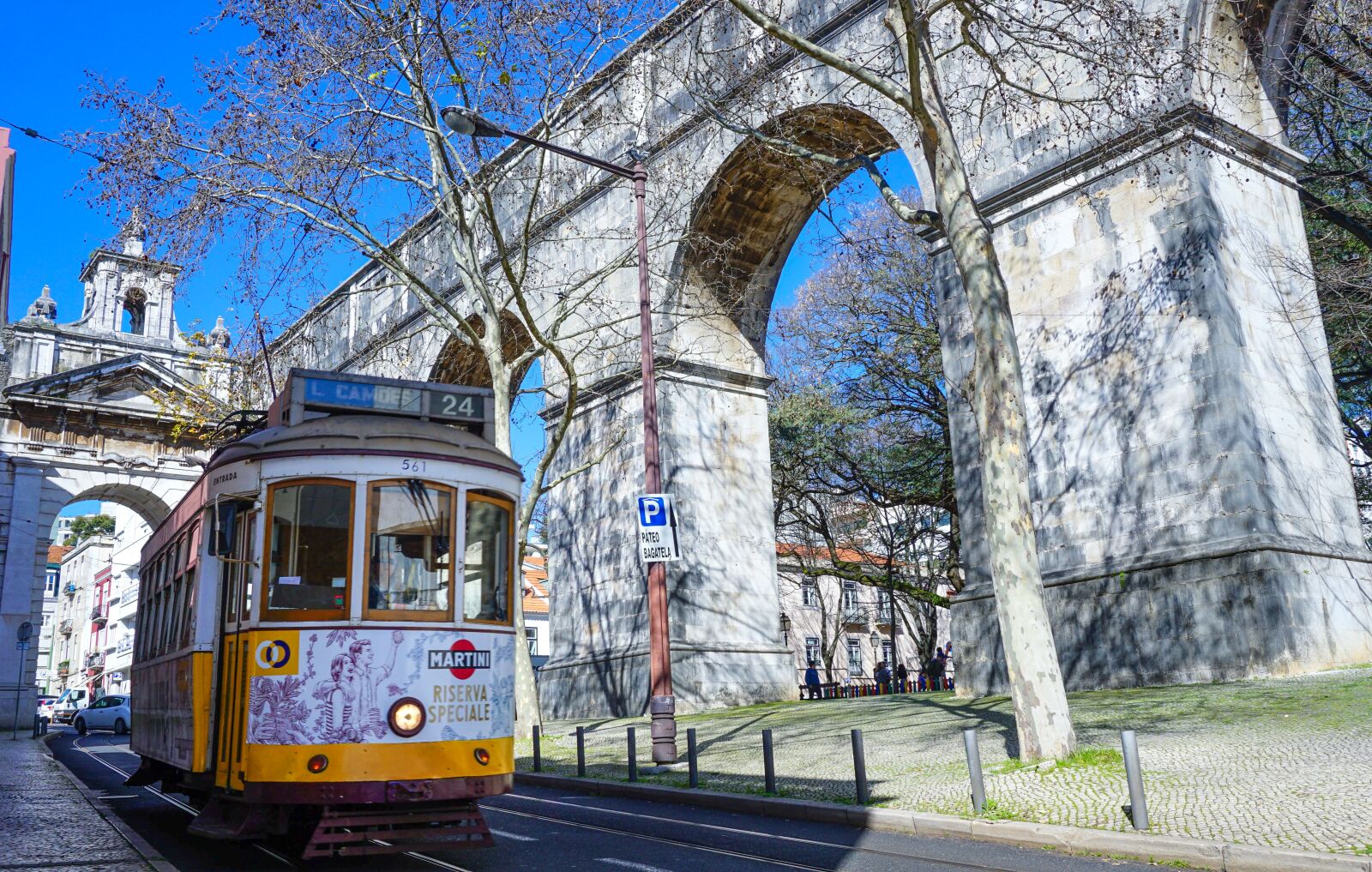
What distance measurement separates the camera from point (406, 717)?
6531mm

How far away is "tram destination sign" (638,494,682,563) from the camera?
41.3 ft

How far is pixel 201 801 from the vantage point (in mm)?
10969

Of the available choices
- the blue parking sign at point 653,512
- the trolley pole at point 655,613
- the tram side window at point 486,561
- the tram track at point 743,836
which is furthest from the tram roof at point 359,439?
the trolley pole at point 655,613

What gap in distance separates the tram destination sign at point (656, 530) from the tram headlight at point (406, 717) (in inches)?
239

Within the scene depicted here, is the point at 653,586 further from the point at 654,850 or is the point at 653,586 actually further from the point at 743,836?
the point at 654,850

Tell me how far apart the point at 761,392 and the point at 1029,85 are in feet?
30.0

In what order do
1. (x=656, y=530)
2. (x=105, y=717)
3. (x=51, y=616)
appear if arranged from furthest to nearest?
(x=51, y=616) → (x=105, y=717) → (x=656, y=530)

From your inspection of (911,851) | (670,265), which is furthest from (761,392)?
(911,851)

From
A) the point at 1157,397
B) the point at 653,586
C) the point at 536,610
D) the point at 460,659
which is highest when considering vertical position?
the point at 536,610

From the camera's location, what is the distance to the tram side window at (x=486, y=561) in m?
7.02

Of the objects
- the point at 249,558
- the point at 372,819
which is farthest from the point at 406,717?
the point at 249,558

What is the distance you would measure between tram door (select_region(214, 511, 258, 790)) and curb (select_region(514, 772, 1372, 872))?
4454mm

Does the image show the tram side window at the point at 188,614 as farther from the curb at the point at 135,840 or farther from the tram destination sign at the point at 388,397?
the tram destination sign at the point at 388,397

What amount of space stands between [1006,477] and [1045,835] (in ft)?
10.7
